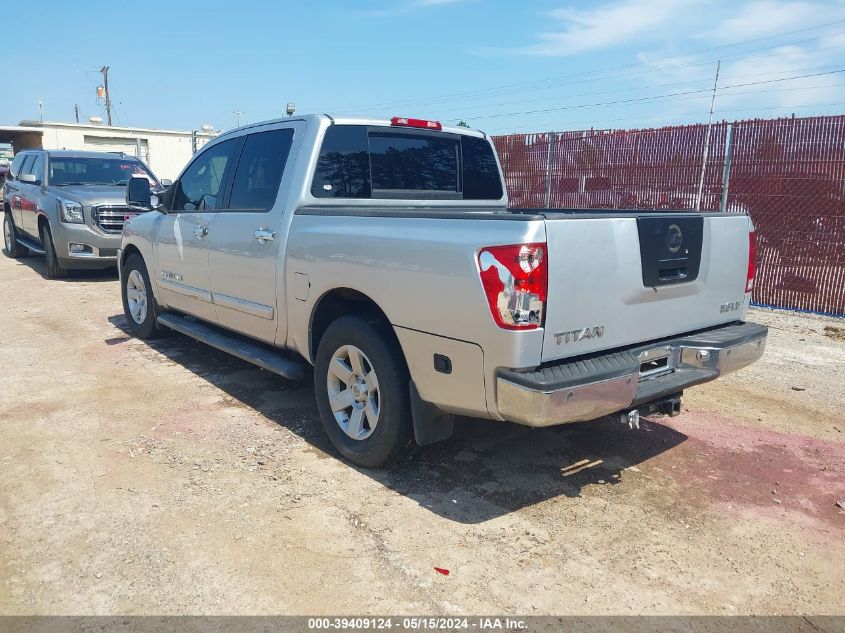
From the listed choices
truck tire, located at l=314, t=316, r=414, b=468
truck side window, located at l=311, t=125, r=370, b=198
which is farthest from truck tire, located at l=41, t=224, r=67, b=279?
truck tire, located at l=314, t=316, r=414, b=468

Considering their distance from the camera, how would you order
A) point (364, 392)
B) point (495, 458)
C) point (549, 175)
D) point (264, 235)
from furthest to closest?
point (549, 175) < point (264, 235) < point (495, 458) < point (364, 392)

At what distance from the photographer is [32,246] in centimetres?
1188

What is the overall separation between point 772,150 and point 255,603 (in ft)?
27.9

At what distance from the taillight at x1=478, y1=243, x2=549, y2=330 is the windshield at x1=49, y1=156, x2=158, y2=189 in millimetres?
9738

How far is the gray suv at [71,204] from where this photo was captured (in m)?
10.2

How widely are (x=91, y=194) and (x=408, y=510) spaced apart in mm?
9176

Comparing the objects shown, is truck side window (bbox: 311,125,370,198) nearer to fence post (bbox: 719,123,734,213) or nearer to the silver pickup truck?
the silver pickup truck

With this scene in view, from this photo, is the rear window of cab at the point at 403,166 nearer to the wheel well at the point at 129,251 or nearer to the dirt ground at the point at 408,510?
the dirt ground at the point at 408,510

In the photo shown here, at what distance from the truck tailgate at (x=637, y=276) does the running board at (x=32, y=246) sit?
10.7m

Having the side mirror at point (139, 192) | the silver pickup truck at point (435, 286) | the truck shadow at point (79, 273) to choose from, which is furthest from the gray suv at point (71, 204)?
the silver pickup truck at point (435, 286)

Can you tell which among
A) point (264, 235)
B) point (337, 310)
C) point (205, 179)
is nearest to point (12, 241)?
point (205, 179)

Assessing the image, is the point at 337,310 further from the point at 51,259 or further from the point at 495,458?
the point at 51,259

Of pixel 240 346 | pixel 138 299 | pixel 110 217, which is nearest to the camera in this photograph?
pixel 240 346

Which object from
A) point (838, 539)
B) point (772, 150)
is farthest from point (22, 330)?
point (772, 150)
